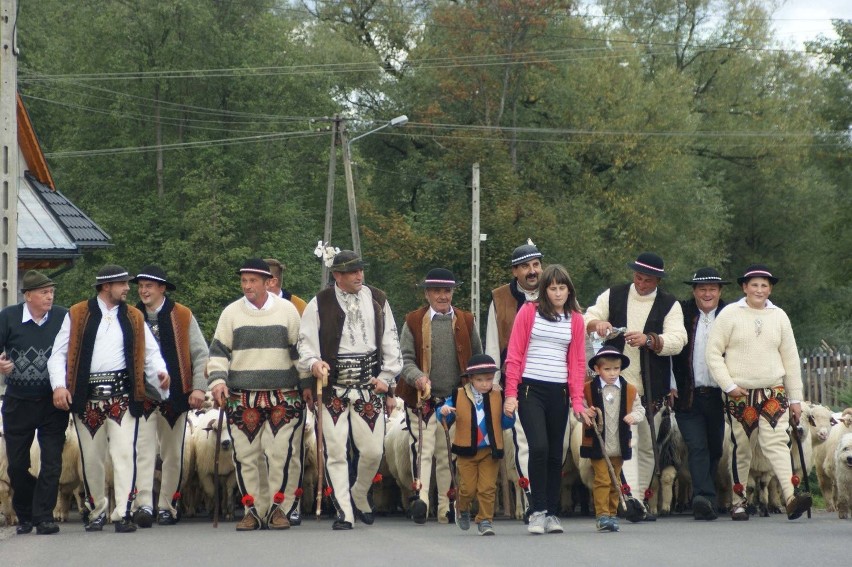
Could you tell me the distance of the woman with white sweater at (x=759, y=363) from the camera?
12.7 meters

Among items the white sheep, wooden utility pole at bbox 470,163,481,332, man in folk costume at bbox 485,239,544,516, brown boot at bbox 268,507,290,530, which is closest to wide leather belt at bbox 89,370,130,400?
brown boot at bbox 268,507,290,530

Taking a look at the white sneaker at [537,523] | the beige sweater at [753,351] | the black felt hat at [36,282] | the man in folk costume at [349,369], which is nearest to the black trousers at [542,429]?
the white sneaker at [537,523]

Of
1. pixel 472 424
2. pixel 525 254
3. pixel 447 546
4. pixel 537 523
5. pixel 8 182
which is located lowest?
pixel 447 546

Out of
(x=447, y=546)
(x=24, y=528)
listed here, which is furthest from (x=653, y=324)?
(x=24, y=528)

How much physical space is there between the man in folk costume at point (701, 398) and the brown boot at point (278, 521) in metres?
3.67

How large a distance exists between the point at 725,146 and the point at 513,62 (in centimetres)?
981

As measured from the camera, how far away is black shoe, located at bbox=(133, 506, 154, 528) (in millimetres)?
12227

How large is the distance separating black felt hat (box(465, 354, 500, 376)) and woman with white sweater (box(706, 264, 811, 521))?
6.65 feet

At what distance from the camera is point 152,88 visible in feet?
150

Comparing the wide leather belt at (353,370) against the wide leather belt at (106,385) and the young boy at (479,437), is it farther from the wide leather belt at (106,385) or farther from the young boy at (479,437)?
the wide leather belt at (106,385)

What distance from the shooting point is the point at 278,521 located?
39.9 ft

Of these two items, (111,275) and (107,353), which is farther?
(111,275)

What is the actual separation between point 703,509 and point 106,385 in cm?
529

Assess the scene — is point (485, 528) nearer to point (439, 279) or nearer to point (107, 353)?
point (439, 279)
